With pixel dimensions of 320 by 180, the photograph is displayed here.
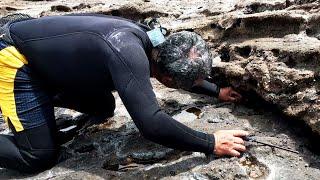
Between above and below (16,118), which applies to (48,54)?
above

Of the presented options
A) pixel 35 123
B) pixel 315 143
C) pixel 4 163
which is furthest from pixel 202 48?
pixel 4 163

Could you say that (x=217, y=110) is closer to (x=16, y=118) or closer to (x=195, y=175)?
(x=195, y=175)

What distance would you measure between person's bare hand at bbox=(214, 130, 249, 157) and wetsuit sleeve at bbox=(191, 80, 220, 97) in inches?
26.9

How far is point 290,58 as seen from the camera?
3037mm

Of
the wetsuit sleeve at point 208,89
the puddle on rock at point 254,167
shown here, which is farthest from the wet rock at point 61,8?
the puddle on rock at point 254,167

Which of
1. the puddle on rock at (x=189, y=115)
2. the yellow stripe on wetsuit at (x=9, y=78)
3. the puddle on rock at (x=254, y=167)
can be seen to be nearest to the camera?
the puddle on rock at (x=254, y=167)

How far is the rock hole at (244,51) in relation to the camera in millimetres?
3438

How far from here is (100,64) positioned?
2576 mm

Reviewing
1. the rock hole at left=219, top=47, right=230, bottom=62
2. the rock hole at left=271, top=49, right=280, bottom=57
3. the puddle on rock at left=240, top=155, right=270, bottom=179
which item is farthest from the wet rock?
the puddle on rock at left=240, top=155, right=270, bottom=179

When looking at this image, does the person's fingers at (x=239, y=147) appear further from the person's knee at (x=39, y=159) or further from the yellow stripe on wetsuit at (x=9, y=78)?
the yellow stripe on wetsuit at (x=9, y=78)

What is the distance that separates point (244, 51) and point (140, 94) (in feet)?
4.38

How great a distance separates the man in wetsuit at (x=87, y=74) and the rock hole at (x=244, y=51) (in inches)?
33.2

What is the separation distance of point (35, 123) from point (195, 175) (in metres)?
1.08

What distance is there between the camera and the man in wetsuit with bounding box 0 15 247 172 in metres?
2.47
